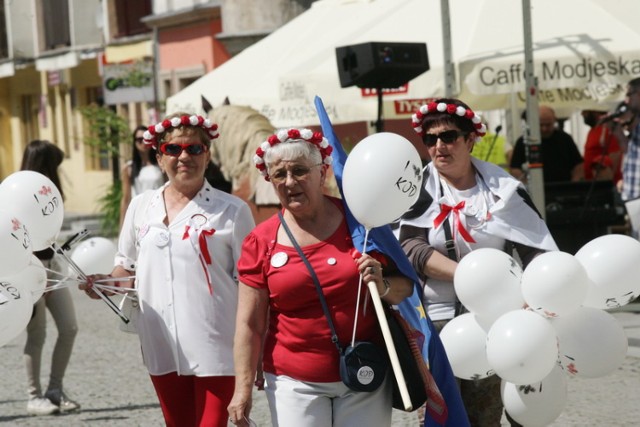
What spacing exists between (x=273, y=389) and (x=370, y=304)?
0.45 metres

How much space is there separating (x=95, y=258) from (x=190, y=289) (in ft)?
2.21

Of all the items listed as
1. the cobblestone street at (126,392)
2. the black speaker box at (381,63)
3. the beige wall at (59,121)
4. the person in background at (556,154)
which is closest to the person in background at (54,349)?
the cobblestone street at (126,392)

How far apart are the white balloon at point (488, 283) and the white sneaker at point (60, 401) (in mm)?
4309

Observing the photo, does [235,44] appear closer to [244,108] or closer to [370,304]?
[244,108]

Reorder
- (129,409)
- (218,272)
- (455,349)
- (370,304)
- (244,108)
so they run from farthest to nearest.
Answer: (244,108) → (129,409) → (218,272) → (455,349) → (370,304)

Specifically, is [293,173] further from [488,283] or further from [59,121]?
[59,121]

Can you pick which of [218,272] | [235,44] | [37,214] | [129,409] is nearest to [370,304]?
[218,272]

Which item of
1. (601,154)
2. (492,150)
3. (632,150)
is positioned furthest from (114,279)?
(492,150)

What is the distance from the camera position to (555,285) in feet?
Result: 16.8

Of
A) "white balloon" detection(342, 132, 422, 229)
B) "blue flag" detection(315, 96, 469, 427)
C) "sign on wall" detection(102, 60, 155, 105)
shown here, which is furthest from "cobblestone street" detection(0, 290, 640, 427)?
"sign on wall" detection(102, 60, 155, 105)

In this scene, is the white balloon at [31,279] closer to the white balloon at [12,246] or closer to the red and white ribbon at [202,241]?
the white balloon at [12,246]

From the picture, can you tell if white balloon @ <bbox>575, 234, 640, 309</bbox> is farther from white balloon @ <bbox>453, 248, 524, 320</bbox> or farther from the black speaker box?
the black speaker box

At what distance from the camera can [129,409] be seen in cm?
911

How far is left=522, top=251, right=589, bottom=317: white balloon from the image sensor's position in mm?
5129
